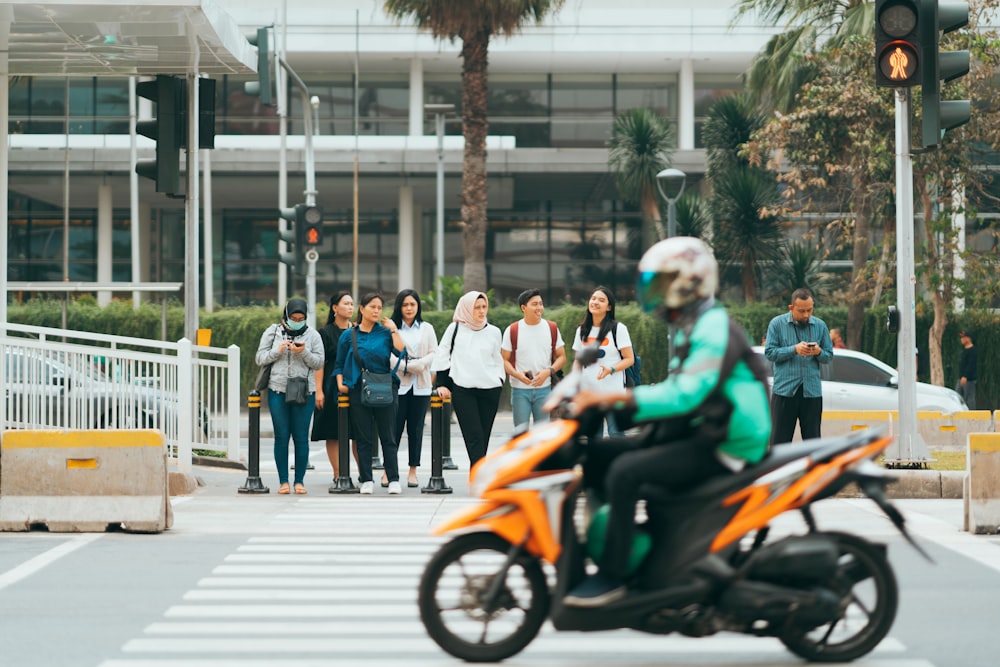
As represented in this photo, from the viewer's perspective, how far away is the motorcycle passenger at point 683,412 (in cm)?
562

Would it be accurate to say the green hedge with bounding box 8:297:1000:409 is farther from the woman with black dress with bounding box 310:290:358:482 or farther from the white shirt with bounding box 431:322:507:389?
the white shirt with bounding box 431:322:507:389

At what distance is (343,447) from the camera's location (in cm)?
1302

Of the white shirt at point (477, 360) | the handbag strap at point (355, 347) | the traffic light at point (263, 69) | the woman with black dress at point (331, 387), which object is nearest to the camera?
the white shirt at point (477, 360)

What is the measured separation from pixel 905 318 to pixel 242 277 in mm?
32277

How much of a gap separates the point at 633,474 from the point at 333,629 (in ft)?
6.32

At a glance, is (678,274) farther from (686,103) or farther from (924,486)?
(686,103)

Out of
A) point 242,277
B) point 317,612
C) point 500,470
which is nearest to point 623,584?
point 500,470

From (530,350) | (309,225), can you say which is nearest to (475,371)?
(530,350)

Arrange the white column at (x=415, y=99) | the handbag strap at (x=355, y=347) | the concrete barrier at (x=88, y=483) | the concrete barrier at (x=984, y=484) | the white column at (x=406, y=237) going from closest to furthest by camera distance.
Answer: the concrete barrier at (x=984, y=484), the concrete barrier at (x=88, y=483), the handbag strap at (x=355, y=347), the white column at (x=406, y=237), the white column at (x=415, y=99)

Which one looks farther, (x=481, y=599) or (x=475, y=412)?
(x=475, y=412)

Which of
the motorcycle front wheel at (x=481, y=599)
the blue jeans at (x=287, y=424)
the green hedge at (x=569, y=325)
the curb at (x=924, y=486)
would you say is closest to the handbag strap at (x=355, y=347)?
the blue jeans at (x=287, y=424)

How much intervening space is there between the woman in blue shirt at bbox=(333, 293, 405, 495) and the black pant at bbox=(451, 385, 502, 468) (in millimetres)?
690

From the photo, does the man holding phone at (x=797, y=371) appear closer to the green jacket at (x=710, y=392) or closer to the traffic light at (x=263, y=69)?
the green jacket at (x=710, y=392)

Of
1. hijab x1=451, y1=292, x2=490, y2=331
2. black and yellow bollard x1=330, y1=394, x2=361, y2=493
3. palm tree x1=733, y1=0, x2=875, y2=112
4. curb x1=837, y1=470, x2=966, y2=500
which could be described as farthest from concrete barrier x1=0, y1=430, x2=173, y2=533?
palm tree x1=733, y1=0, x2=875, y2=112
